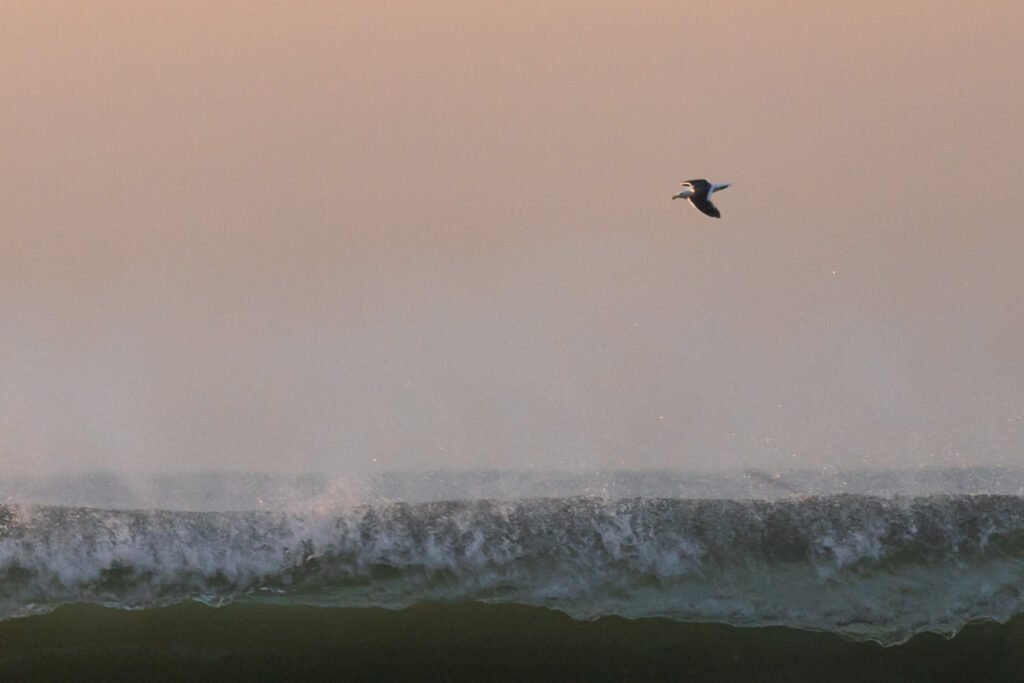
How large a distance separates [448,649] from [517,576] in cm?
50

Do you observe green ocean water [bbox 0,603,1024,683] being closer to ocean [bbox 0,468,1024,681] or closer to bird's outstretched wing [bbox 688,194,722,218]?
ocean [bbox 0,468,1024,681]

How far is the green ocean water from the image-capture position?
16.8 feet

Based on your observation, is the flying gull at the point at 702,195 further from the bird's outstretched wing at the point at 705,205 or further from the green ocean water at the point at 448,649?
the green ocean water at the point at 448,649

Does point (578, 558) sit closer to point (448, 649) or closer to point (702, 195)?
point (448, 649)

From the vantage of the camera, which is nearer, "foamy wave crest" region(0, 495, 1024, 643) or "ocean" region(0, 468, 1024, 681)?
"ocean" region(0, 468, 1024, 681)

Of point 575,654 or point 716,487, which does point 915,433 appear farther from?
point 575,654

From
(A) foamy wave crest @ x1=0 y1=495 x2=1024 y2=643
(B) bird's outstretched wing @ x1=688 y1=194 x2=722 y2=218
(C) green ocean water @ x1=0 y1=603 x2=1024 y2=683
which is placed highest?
(B) bird's outstretched wing @ x1=688 y1=194 x2=722 y2=218

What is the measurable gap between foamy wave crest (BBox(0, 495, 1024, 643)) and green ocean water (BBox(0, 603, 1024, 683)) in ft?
0.27

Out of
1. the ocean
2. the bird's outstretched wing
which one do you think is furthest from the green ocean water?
the bird's outstretched wing

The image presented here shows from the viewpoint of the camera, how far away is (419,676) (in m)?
5.14

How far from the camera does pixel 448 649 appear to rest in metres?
5.24

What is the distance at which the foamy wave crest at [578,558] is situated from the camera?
5410mm

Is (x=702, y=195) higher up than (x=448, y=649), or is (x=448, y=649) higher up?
(x=702, y=195)

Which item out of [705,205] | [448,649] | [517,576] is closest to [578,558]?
[517,576]
